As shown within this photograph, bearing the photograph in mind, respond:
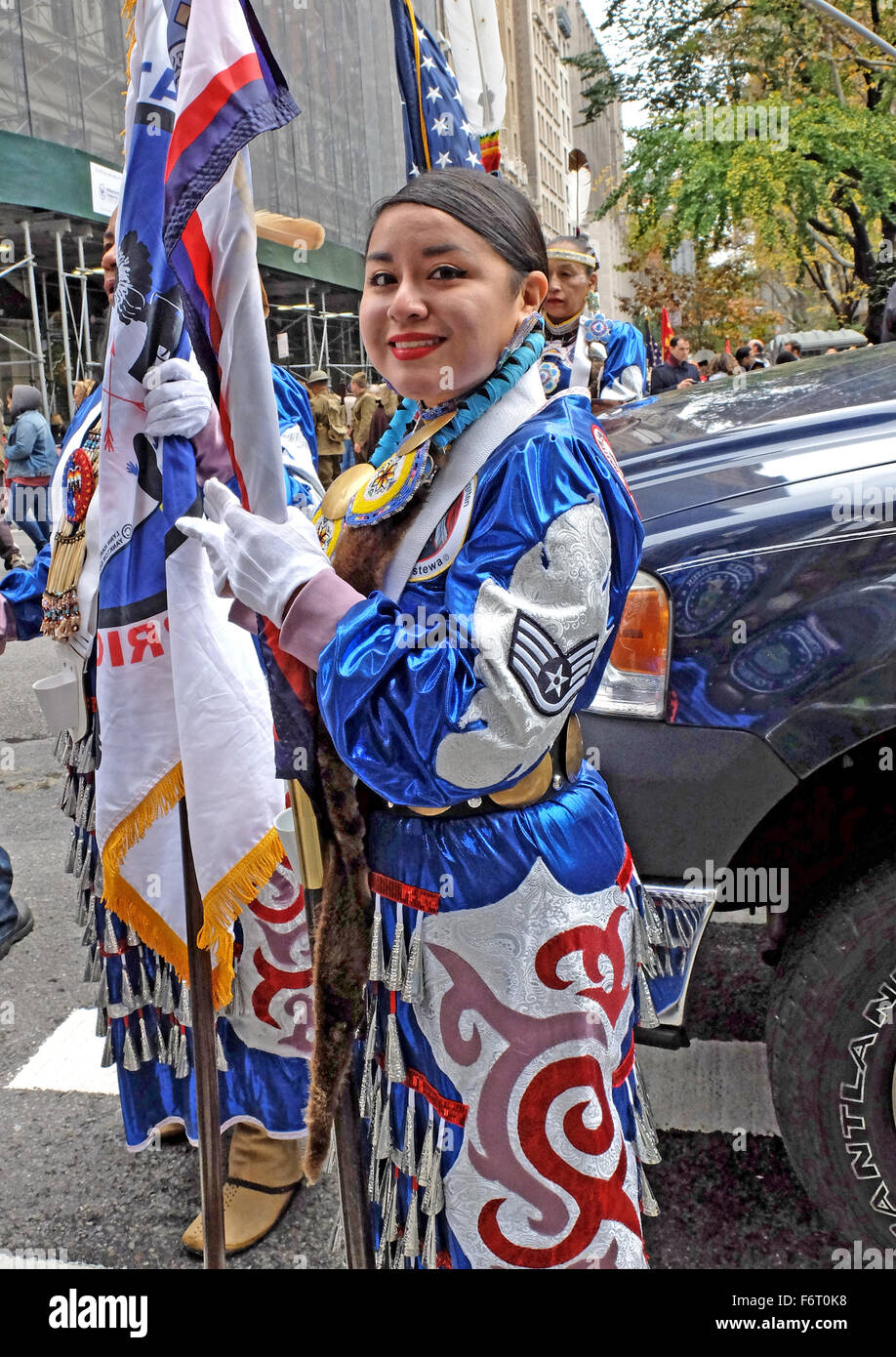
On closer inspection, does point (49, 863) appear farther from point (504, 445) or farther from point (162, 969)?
point (504, 445)

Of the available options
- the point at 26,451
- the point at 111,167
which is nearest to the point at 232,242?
the point at 26,451

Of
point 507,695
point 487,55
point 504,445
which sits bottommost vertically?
point 507,695

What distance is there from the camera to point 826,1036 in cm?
212

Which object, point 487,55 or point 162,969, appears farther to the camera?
point 487,55

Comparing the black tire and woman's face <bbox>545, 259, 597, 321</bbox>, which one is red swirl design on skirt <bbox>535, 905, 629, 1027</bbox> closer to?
the black tire

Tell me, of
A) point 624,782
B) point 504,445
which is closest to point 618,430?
point 624,782

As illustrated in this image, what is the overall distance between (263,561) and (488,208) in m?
0.55

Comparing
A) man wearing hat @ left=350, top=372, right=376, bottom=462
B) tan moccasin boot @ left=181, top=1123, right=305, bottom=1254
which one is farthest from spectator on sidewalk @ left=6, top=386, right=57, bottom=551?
tan moccasin boot @ left=181, top=1123, right=305, bottom=1254

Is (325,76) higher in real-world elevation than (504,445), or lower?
higher

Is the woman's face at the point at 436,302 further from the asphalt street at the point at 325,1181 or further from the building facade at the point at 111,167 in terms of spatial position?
the asphalt street at the point at 325,1181

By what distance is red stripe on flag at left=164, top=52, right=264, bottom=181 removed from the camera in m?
1.60

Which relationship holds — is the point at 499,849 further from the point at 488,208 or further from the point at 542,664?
the point at 488,208

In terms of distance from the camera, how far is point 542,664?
1.33 meters

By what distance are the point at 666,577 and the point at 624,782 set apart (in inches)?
16.4
